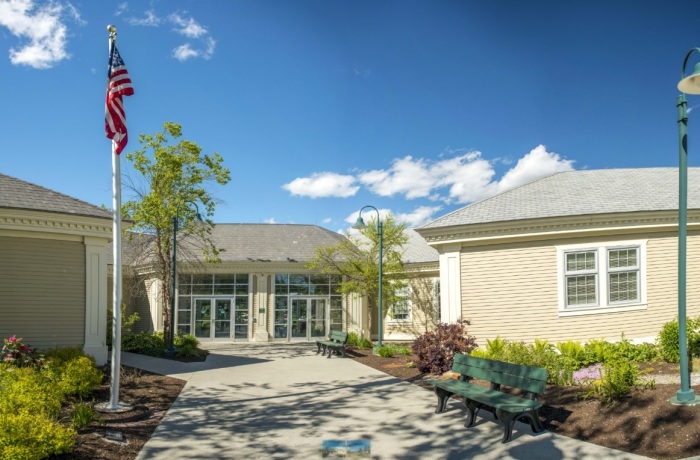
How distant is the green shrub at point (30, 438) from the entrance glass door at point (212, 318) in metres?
18.8

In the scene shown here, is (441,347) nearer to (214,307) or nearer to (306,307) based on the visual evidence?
(306,307)

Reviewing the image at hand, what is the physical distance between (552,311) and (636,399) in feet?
20.8

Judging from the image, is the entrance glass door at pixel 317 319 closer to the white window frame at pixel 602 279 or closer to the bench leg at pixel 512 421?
the white window frame at pixel 602 279

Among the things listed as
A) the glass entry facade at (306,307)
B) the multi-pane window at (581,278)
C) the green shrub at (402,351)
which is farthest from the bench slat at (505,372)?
the glass entry facade at (306,307)

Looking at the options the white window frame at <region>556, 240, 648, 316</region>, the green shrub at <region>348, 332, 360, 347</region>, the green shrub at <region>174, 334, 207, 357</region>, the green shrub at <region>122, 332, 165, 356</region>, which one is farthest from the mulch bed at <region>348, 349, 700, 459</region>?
the green shrub at <region>348, 332, 360, 347</region>

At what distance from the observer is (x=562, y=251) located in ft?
46.8

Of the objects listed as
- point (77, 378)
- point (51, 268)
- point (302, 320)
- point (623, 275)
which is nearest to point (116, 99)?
point (77, 378)

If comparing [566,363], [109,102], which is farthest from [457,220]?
[109,102]

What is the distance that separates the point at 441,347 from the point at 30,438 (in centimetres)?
904

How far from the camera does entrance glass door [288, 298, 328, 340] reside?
2522 cm

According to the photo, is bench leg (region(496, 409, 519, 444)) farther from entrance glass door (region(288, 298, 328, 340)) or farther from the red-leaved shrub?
entrance glass door (region(288, 298, 328, 340))

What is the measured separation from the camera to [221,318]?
81.8 ft

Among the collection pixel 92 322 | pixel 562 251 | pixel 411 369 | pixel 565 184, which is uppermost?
pixel 565 184

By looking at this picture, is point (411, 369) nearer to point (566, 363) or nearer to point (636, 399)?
point (566, 363)
